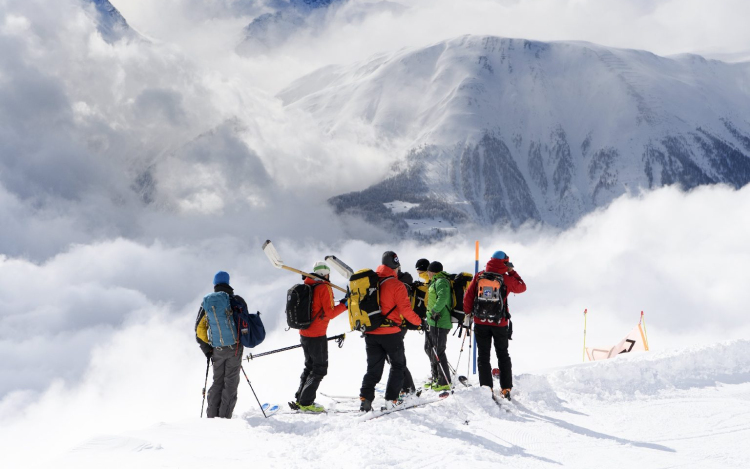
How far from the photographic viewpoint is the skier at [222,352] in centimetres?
942

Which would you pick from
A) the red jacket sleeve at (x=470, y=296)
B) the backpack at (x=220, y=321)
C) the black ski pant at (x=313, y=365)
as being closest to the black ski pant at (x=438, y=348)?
the red jacket sleeve at (x=470, y=296)

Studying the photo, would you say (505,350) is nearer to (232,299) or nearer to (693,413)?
(693,413)

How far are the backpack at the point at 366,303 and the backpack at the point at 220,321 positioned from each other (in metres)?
2.16

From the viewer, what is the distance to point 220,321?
9.39 meters

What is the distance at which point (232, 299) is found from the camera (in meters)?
9.58

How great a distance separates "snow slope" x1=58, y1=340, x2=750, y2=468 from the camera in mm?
6645

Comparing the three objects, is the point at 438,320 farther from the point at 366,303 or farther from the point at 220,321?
the point at 220,321

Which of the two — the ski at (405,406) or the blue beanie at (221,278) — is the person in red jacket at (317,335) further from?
the blue beanie at (221,278)

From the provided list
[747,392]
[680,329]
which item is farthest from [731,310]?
[747,392]

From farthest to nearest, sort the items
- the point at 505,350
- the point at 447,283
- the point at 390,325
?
the point at 447,283
the point at 505,350
the point at 390,325

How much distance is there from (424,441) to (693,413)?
4.29 m

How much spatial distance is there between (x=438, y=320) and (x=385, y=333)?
2.34 m

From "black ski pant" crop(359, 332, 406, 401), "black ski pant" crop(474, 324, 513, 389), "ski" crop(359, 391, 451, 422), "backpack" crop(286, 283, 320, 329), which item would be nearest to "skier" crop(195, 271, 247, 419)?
"backpack" crop(286, 283, 320, 329)

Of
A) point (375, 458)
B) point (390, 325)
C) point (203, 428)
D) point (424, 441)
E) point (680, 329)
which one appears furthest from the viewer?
point (680, 329)
